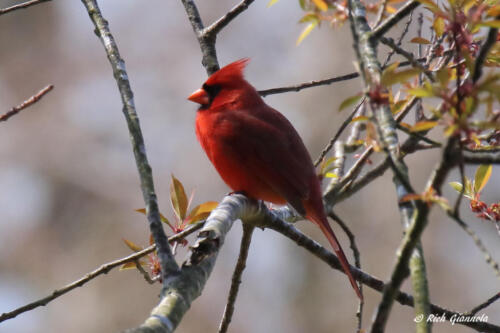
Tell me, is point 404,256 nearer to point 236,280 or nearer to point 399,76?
point 399,76

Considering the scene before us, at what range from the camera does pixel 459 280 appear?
6969mm

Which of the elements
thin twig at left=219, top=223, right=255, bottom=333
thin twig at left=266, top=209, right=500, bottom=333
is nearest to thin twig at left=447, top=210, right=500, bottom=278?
thin twig at left=266, top=209, right=500, bottom=333

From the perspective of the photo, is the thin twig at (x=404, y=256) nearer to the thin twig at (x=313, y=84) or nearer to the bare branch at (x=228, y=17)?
the thin twig at (x=313, y=84)

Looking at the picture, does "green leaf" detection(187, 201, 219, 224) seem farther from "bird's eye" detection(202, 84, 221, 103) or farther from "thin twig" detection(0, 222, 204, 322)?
"bird's eye" detection(202, 84, 221, 103)

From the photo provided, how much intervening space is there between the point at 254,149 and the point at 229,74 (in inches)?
16.0

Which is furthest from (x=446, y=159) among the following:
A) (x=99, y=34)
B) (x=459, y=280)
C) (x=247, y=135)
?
(x=459, y=280)

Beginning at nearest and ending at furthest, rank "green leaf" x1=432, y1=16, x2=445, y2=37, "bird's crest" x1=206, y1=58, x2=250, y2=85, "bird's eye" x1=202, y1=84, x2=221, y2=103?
"green leaf" x1=432, y1=16, x2=445, y2=37 < "bird's crest" x1=206, y1=58, x2=250, y2=85 < "bird's eye" x1=202, y1=84, x2=221, y2=103

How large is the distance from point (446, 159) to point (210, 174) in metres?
7.24

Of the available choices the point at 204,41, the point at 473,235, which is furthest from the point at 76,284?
the point at 204,41

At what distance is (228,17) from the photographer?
2.65 meters

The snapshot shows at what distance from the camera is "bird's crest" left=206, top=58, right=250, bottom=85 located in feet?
9.80

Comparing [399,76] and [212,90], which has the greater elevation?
[399,76]

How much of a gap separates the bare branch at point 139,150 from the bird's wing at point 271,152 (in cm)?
79

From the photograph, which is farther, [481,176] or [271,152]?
[271,152]
